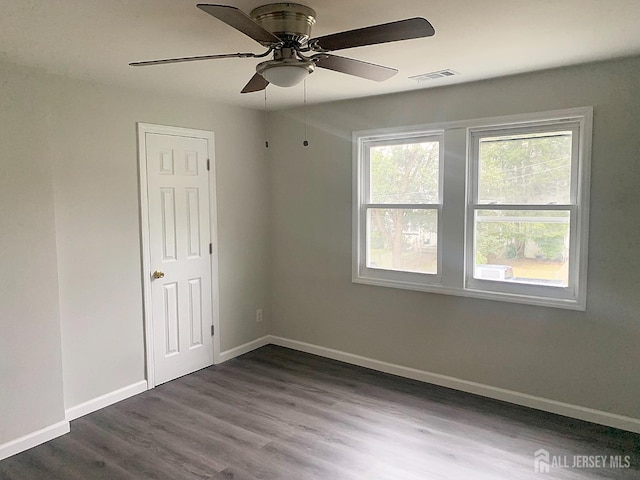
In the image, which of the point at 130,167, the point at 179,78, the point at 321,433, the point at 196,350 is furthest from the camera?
the point at 196,350

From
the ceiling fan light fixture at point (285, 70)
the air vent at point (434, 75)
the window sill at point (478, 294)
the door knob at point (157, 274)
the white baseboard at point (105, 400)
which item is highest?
the air vent at point (434, 75)

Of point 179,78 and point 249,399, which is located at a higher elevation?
point 179,78

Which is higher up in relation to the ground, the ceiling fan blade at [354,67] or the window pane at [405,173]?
the ceiling fan blade at [354,67]

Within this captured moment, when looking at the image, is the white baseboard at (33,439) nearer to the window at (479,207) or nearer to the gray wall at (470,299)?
the gray wall at (470,299)

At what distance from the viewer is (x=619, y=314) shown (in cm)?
297

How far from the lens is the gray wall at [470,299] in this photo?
9.61 feet

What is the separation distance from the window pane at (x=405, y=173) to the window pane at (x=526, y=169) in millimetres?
393

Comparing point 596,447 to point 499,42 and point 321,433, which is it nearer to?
point 321,433

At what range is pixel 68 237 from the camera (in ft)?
10.3

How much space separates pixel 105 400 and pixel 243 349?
4.69 ft

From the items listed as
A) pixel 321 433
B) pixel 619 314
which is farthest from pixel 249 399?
pixel 619 314

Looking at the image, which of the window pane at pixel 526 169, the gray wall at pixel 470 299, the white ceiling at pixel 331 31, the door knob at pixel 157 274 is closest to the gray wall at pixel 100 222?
the door knob at pixel 157 274

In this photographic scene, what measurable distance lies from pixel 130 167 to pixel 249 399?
204 cm

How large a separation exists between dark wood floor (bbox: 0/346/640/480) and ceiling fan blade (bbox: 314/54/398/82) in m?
2.20
